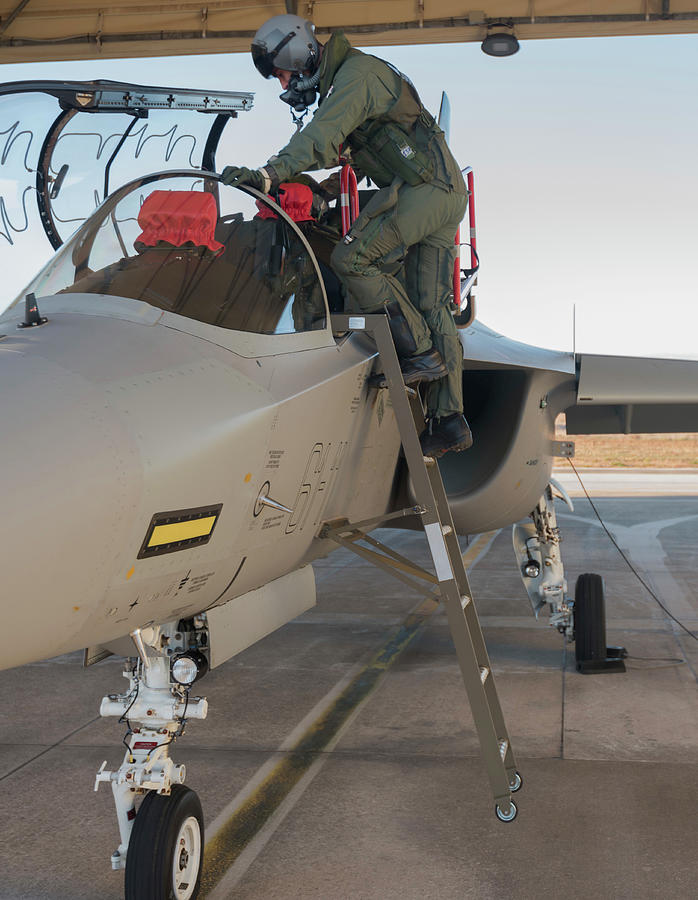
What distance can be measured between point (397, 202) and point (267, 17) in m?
8.27

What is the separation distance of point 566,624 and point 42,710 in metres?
3.69

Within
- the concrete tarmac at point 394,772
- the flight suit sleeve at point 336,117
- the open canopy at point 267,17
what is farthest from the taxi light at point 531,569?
the open canopy at point 267,17

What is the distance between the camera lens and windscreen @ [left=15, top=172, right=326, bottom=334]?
10.5 ft

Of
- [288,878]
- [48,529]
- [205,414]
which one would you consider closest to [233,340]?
[205,414]

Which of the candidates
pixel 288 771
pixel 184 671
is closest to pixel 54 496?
pixel 184 671

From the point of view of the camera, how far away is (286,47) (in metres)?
3.98

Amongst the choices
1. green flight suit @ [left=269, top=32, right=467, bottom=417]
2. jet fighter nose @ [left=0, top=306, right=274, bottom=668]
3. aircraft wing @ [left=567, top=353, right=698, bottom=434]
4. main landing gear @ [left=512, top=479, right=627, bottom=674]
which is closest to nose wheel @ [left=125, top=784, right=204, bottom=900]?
jet fighter nose @ [left=0, top=306, right=274, bottom=668]

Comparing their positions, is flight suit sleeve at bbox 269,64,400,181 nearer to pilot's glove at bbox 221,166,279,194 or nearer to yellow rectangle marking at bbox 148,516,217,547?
pilot's glove at bbox 221,166,279,194

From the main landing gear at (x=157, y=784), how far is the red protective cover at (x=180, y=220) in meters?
1.39

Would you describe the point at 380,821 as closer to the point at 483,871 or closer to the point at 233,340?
the point at 483,871

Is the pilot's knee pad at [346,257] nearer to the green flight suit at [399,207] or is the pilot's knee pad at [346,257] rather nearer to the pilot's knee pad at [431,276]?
the green flight suit at [399,207]

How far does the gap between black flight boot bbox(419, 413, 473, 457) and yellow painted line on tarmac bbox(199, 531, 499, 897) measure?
27.6 inches

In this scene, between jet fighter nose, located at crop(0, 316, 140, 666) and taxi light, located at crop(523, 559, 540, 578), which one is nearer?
jet fighter nose, located at crop(0, 316, 140, 666)

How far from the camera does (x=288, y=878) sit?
3.58m
